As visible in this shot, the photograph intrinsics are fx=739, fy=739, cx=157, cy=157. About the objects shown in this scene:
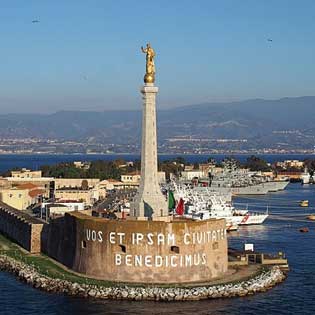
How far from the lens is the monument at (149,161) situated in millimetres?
38344

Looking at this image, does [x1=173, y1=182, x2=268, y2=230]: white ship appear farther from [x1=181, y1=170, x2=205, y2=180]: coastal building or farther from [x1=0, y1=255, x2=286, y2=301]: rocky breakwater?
[x1=181, y1=170, x2=205, y2=180]: coastal building

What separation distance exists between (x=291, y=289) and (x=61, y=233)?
41.1ft

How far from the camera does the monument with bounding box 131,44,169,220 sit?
38344mm

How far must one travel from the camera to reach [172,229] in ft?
113

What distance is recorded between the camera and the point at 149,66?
3925 centimetres

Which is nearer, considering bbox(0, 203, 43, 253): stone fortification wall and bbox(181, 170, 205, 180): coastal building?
bbox(0, 203, 43, 253): stone fortification wall

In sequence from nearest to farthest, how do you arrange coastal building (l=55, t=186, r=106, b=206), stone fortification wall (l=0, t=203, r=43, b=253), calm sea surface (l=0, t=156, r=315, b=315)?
calm sea surface (l=0, t=156, r=315, b=315) → stone fortification wall (l=0, t=203, r=43, b=253) → coastal building (l=55, t=186, r=106, b=206)

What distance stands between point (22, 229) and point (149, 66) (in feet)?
47.7

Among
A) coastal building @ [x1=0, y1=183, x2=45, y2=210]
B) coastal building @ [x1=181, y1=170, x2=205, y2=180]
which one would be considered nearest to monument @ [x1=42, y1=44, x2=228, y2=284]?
coastal building @ [x1=0, y1=183, x2=45, y2=210]

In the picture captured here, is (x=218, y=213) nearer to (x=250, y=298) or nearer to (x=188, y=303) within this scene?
(x=250, y=298)

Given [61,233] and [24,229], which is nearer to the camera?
[61,233]

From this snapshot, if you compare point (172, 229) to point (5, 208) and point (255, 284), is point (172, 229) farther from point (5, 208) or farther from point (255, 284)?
point (5, 208)

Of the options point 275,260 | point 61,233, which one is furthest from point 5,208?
point 275,260

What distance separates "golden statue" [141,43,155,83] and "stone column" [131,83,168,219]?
1.05 feet
